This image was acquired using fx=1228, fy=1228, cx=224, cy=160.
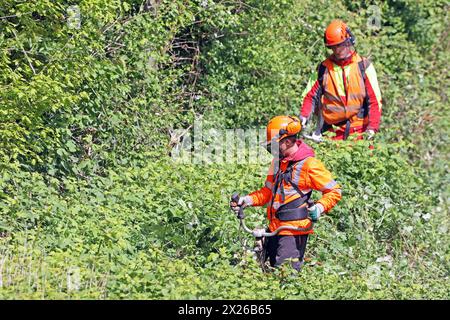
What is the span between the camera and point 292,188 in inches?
444

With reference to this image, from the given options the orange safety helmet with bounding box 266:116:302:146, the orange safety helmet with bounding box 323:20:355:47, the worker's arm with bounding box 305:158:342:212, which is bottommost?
the worker's arm with bounding box 305:158:342:212

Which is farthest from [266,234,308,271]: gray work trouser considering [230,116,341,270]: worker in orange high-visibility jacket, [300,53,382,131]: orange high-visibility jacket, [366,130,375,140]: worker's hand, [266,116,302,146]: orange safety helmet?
[300,53,382,131]: orange high-visibility jacket

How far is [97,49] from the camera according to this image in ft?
46.9

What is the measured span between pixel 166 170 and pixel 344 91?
285 centimetres

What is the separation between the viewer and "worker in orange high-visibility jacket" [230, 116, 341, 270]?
11164mm

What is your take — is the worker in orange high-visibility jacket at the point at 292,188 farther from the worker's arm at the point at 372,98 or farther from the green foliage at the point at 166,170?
the worker's arm at the point at 372,98

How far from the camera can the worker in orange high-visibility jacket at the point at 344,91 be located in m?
15.2

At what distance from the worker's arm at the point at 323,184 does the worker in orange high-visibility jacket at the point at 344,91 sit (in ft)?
12.9

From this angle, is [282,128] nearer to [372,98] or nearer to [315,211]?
[315,211]

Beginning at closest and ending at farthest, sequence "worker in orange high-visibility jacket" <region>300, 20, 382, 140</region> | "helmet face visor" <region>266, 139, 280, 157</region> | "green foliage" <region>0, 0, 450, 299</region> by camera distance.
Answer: "green foliage" <region>0, 0, 450, 299</region>
"helmet face visor" <region>266, 139, 280, 157</region>
"worker in orange high-visibility jacket" <region>300, 20, 382, 140</region>

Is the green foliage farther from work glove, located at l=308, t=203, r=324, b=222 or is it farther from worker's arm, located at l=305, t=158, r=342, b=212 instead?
worker's arm, located at l=305, t=158, r=342, b=212

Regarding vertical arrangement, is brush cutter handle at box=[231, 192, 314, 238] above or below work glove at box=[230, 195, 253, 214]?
below

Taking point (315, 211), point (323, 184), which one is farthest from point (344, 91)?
point (315, 211)
